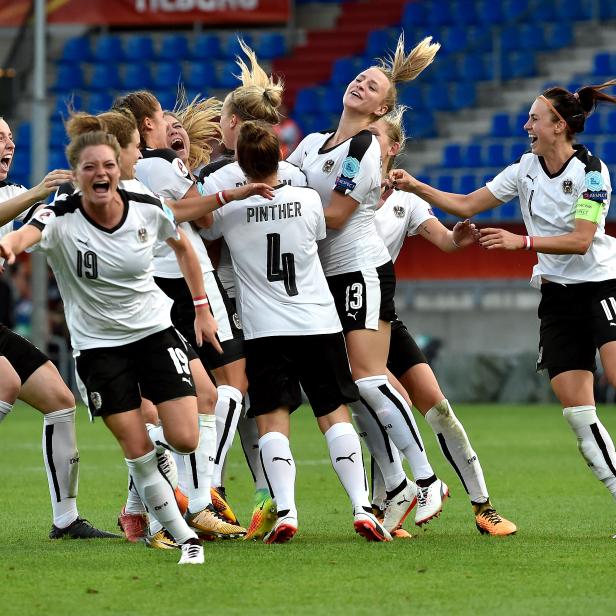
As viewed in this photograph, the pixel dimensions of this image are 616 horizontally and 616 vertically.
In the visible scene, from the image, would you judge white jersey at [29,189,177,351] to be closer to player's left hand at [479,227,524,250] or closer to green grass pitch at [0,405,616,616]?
green grass pitch at [0,405,616,616]

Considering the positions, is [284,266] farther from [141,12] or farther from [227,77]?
[141,12]

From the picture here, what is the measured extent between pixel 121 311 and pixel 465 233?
2.04 metres

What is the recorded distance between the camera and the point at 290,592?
5.42 metres

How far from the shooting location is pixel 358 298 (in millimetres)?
7125

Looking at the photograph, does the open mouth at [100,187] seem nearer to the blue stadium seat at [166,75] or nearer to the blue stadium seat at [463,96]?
the blue stadium seat at [463,96]

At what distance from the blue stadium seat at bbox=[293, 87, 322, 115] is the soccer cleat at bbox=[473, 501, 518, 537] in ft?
55.1

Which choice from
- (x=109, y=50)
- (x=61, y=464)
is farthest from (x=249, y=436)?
(x=109, y=50)

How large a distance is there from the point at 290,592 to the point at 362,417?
6.52 feet

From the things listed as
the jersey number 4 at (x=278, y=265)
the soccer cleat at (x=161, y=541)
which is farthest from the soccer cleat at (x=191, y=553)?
the jersey number 4 at (x=278, y=265)

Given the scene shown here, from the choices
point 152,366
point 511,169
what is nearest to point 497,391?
point 511,169

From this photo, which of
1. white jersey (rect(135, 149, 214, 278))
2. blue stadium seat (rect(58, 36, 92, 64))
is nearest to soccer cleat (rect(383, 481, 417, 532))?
white jersey (rect(135, 149, 214, 278))

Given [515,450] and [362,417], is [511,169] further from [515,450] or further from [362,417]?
[515,450]

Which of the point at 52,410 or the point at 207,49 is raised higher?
the point at 207,49

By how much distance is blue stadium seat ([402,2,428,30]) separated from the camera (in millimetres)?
24203
